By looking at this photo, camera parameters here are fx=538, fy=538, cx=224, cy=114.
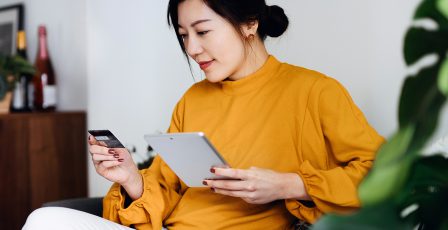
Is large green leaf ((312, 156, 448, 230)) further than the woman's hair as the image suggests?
No

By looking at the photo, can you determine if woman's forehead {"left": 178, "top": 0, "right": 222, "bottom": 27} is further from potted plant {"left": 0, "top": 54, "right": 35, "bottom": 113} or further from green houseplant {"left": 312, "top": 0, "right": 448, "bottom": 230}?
potted plant {"left": 0, "top": 54, "right": 35, "bottom": 113}

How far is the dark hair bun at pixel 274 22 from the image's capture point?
134cm

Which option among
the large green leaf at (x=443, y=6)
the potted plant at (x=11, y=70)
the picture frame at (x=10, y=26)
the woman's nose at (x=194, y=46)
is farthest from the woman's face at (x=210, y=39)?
the picture frame at (x=10, y=26)

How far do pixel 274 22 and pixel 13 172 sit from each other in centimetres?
146

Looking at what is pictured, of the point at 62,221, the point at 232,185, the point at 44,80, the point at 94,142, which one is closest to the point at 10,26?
the point at 44,80

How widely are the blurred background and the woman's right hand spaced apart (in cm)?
63

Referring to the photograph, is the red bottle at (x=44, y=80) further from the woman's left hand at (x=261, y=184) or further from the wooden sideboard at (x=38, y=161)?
the woman's left hand at (x=261, y=184)

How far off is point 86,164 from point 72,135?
15cm

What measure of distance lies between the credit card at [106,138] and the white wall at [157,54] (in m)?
0.66

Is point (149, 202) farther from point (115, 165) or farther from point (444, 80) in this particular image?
point (444, 80)

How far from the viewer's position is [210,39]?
1.25 m

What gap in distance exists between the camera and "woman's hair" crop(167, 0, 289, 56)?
4.08 ft

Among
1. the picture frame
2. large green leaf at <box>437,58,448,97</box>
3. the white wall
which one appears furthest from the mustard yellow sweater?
the picture frame

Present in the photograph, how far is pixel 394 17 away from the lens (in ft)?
4.40
